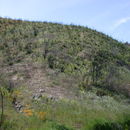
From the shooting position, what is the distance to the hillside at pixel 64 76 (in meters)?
11.0

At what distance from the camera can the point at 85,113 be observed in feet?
37.7

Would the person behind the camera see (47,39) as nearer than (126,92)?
No

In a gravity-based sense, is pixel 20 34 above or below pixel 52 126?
above

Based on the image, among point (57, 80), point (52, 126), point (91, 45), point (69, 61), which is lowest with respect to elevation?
point (52, 126)

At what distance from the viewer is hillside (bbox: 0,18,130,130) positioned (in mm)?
10984

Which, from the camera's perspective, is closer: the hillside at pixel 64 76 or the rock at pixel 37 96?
the hillside at pixel 64 76

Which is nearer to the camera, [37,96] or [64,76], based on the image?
[37,96]

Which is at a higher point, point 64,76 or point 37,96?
point 64,76

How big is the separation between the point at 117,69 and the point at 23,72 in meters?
6.75

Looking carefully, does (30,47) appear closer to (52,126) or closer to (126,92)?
(126,92)

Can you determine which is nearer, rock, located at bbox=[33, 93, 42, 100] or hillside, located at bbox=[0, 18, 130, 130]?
hillside, located at bbox=[0, 18, 130, 130]

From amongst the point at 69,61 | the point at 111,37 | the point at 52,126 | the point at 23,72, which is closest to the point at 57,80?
the point at 23,72

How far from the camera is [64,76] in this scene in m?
16.4

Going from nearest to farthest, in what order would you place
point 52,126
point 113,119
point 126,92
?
point 52,126
point 113,119
point 126,92
